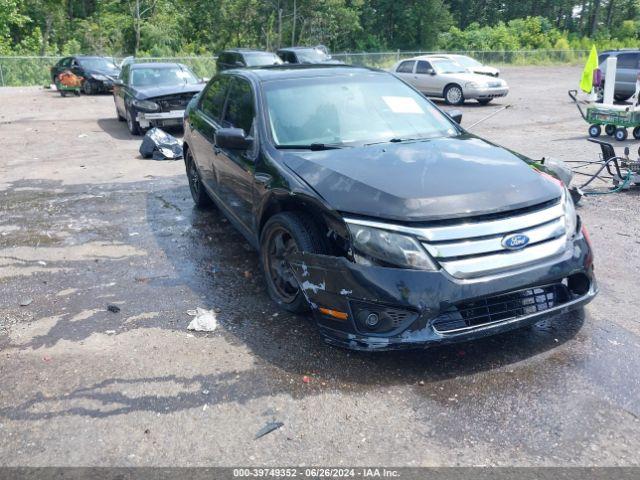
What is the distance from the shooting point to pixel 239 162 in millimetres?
5086

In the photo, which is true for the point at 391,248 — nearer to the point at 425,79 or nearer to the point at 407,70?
the point at 425,79

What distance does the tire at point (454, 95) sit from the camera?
64.4 ft

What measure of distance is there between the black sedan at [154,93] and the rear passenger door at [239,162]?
753cm

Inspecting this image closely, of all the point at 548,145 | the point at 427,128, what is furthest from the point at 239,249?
the point at 548,145

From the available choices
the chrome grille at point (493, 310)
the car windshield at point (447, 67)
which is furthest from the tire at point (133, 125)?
the chrome grille at point (493, 310)

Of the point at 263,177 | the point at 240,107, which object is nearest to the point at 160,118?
the point at 240,107

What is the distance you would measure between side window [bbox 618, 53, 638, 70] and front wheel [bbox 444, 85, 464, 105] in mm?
5007

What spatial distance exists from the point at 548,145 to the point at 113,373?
1022 cm

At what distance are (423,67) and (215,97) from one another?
15612 mm

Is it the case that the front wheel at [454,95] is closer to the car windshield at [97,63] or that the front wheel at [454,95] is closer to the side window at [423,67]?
the side window at [423,67]

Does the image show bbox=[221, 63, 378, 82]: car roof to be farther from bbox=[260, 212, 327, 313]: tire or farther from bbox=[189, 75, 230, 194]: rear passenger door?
bbox=[260, 212, 327, 313]: tire

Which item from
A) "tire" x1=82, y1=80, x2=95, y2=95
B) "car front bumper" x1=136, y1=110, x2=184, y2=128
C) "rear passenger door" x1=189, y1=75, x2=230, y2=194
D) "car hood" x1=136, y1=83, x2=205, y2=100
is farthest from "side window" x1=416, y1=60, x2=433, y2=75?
"rear passenger door" x1=189, y1=75, x2=230, y2=194

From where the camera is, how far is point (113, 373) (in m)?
3.72

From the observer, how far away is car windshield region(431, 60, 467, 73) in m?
20.3
